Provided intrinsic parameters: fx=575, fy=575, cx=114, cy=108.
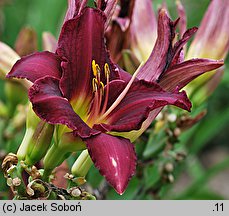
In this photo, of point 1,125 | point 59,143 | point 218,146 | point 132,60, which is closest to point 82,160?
point 59,143

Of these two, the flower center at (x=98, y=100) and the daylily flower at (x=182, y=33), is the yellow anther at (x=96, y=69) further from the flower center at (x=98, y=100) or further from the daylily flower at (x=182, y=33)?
the daylily flower at (x=182, y=33)

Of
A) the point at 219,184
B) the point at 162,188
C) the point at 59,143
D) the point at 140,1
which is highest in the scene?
the point at 140,1

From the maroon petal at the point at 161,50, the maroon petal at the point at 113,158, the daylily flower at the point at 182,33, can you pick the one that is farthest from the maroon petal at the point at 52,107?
the daylily flower at the point at 182,33

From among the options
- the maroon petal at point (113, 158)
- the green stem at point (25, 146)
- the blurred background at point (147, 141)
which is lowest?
the blurred background at point (147, 141)

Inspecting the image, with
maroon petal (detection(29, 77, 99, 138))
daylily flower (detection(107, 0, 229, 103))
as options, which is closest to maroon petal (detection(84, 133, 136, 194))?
maroon petal (detection(29, 77, 99, 138))

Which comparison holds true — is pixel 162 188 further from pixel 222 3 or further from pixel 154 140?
pixel 222 3

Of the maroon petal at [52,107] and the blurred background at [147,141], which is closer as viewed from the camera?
the maroon petal at [52,107]
